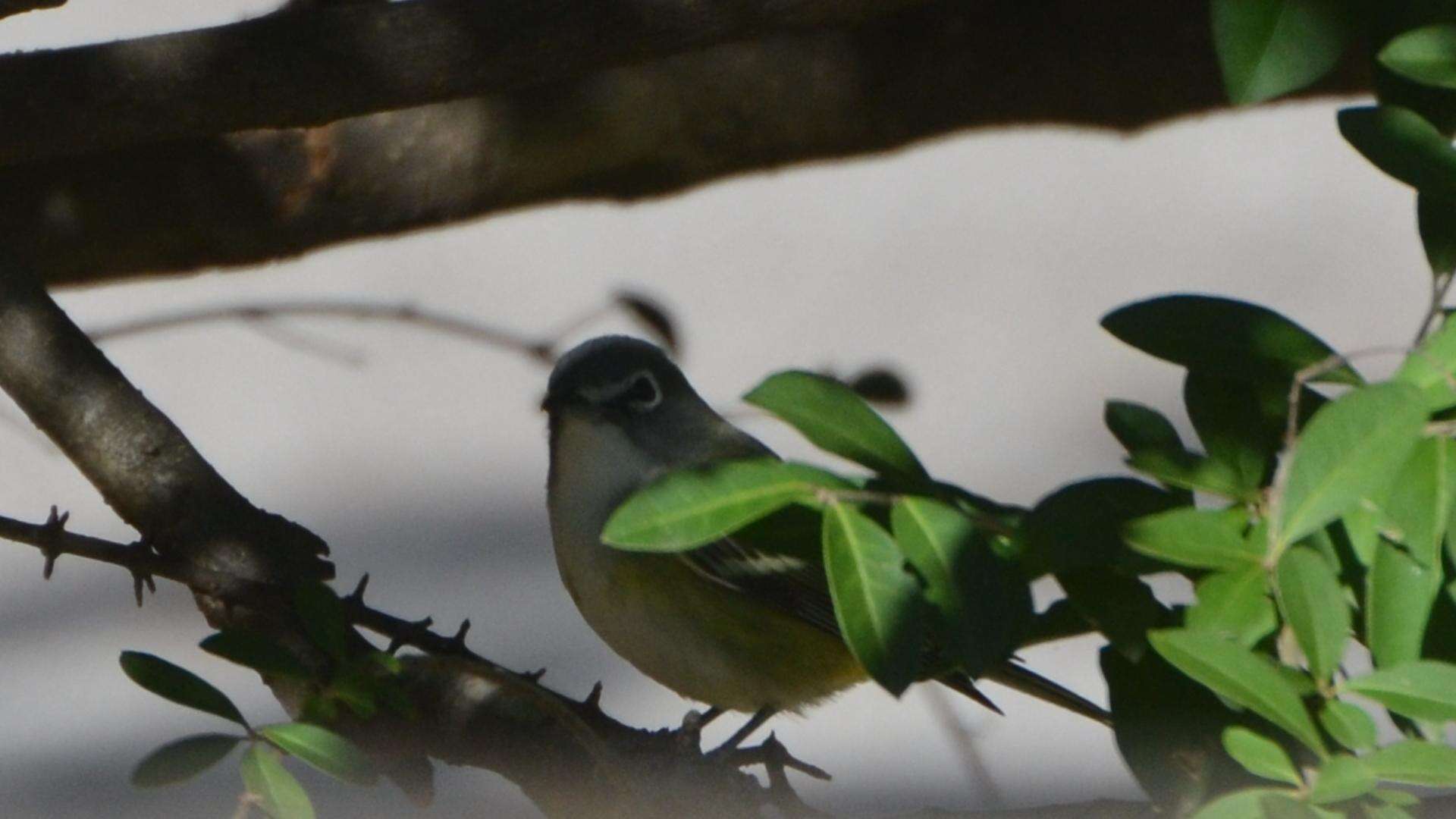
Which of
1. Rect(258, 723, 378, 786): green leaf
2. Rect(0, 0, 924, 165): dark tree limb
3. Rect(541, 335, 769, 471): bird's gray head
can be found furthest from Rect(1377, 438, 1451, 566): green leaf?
Rect(541, 335, 769, 471): bird's gray head

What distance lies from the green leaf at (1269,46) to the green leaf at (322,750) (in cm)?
76

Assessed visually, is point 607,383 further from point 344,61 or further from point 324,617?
point 324,617

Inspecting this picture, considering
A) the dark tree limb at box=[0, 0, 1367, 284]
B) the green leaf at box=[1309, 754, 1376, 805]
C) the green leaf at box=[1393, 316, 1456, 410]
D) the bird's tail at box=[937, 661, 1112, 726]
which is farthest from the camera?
the dark tree limb at box=[0, 0, 1367, 284]

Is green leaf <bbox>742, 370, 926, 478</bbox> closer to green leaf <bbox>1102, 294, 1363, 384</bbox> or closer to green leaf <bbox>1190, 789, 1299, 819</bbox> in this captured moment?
green leaf <bbox>1102, 294, 1363, 384</bbox>

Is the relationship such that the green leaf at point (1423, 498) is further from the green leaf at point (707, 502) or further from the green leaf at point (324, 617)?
the green leaf at point (324, 617)

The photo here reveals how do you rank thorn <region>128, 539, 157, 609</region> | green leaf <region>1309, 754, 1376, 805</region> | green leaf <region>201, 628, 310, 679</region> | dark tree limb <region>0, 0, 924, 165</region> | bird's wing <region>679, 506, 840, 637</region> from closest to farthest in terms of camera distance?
green leaf <region>1309, 754, 1376, 805</region>, green leaf <region>201, 628, 310, 679</region>, thorn <region>128, 539, 157, 609</region>, dark tree limb <region>0, 0, 924, 165</region>, bird's wing <region>679, 506, 840, 637</region>

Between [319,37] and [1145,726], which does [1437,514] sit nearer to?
[1145,726]

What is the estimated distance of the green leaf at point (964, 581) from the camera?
1022mm

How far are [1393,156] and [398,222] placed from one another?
1674 millimetres

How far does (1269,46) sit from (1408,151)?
0.13m

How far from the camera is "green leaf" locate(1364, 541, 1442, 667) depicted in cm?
99

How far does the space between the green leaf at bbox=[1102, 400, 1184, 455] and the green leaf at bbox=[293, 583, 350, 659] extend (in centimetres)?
59

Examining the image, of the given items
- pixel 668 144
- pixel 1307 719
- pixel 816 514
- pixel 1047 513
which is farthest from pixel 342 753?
pixel 668 144

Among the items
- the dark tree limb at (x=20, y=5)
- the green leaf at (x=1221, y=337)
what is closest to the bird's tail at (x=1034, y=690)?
the green leaf at (x=1221, y=337)
